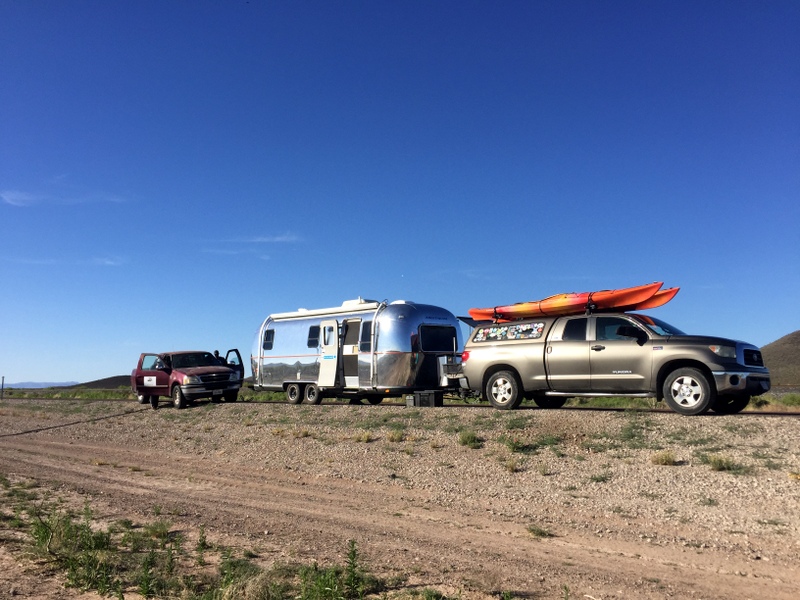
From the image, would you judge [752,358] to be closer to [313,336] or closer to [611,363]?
[611,363]

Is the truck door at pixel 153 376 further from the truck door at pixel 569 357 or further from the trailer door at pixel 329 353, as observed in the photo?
the truck door at pixel 569 357

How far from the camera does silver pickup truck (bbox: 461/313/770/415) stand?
11.8m

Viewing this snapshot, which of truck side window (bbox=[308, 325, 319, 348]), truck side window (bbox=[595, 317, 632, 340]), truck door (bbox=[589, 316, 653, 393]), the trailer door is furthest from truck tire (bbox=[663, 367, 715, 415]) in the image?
truck side window (bbox=[308, 325, 319, 348])

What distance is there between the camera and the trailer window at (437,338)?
19578mm

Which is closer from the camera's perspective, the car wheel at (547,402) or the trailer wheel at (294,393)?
the car wheel at (547,402)

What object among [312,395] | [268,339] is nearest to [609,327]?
[312,395]

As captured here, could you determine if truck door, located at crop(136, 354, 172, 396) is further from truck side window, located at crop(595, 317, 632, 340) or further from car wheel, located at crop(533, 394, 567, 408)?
truck side window, located at crop(595, 317, 632, 340)

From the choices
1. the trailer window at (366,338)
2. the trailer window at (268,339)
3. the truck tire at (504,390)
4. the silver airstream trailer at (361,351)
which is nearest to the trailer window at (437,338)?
the silver airstream trailer at (361,351)

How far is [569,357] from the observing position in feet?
44.3

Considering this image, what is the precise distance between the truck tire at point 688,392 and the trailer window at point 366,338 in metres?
9.76

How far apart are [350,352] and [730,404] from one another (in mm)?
11393

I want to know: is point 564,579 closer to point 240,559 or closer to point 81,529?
point 240,559

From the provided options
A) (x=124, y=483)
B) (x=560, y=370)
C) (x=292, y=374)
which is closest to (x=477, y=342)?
(x=560, y=370)

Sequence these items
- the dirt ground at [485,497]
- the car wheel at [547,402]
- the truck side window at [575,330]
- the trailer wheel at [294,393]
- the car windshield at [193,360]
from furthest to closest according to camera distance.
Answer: the car windshield at [193,360], the trailer wheel at [294,393], the car wheel at [547,402], the truck side window at [575,330], the dirt ground at [485,497]
